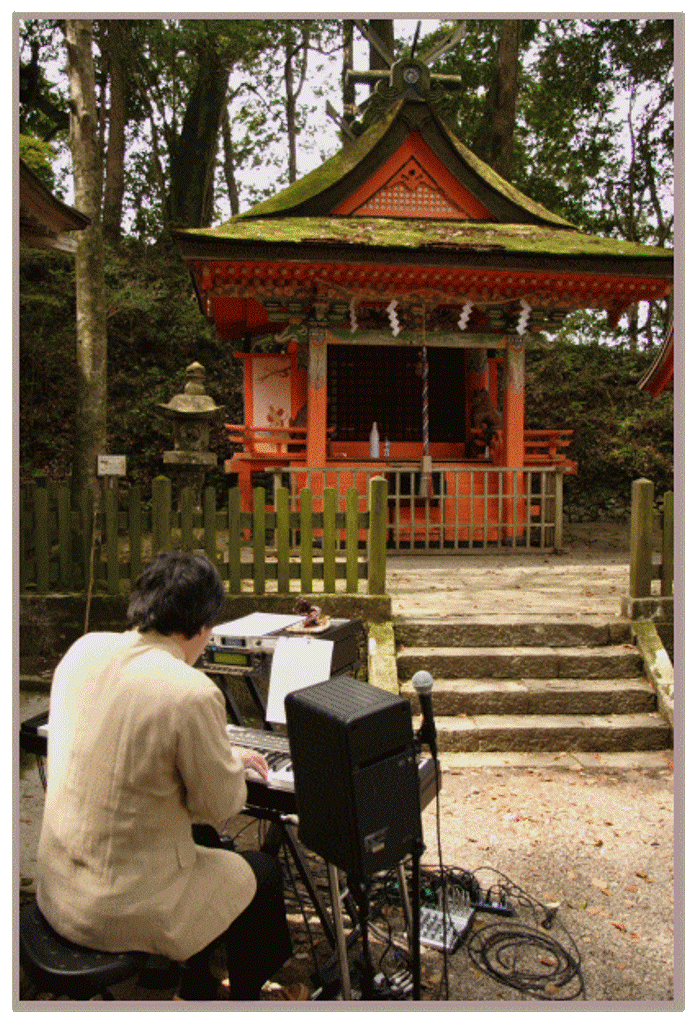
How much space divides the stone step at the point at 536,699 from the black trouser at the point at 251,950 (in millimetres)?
3145

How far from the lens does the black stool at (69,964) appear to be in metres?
2.16

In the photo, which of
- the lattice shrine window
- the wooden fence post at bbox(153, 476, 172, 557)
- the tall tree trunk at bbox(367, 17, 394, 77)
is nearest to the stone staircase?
the wooden fence post at bbox(153, 476, 172, 557)

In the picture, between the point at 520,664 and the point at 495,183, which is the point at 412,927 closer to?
the point at 520,664

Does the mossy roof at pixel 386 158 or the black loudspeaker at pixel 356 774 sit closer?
the black loudspeaker at pixel 356 774

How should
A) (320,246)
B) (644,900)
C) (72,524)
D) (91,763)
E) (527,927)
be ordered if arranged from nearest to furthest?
1. (91,763)
2. (527,927)
3. (644,900)
4. (72,524)
5. (320,246)

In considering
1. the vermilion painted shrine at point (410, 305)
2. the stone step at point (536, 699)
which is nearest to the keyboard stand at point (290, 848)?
the stone step at point (536, 699)

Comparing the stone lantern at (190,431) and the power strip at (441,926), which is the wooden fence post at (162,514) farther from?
the stone lantern at (190,431)

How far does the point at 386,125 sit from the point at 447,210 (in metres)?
1.76

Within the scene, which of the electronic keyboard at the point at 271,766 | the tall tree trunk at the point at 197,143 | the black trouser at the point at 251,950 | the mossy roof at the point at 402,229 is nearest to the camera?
the black trouser at the point at 251,950

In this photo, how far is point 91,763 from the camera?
2.24 m

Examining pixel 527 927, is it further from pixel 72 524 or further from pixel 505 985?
pixel 72 524

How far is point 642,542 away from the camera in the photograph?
671cm

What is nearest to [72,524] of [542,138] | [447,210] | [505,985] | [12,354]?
[12,354]

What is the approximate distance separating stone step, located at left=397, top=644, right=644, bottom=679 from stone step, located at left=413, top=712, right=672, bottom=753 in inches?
21.1
